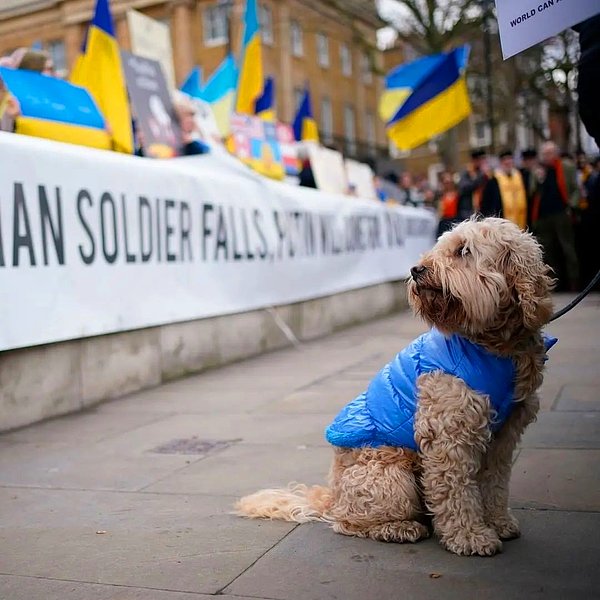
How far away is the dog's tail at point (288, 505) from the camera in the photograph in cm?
400

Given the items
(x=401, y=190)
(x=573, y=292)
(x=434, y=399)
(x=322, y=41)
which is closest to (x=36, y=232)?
(x=434, y=399)

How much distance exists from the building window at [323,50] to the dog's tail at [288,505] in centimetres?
4627

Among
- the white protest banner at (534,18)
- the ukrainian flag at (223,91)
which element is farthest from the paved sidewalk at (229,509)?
the ukrainian flag at (223,91)

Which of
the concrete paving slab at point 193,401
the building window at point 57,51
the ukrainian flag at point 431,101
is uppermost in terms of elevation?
the building window at point 57,51

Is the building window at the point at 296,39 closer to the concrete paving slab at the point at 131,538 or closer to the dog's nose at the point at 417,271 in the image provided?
the concrete paving slab at the point at 131,538

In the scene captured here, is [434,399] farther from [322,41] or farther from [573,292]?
[322,41]

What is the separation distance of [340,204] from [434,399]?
365 inches

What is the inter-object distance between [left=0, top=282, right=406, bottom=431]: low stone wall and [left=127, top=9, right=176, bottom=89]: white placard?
3434mm

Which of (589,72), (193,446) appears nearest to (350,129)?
(193,446)

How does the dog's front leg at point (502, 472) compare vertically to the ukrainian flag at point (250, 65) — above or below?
below

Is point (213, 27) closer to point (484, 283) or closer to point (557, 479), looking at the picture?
point (557, 479)

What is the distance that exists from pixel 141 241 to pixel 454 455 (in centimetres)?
498

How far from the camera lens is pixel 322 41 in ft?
159

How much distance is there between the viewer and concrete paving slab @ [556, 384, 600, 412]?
6129 millimetres
